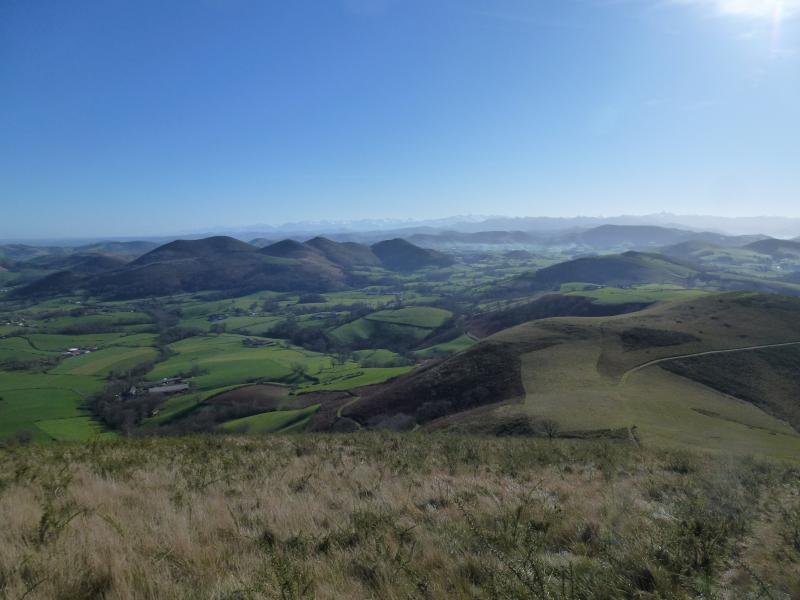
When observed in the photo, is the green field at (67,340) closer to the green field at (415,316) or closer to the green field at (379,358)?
the green field at (379,358)

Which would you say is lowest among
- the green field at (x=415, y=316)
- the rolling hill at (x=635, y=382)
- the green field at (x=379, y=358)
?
the green field at (x=379, y=358)

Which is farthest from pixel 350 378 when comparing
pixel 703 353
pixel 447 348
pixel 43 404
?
pixel 703 353

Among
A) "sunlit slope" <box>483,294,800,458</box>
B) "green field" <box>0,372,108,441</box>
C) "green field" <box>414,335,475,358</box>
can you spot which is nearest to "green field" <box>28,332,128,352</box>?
"green field" <box>0,372,108,441</box>

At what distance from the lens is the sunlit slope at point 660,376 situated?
34000 millimetres

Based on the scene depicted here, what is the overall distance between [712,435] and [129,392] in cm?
8764

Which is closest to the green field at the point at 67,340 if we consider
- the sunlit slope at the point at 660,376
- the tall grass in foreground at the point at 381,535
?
the sunlit slope at the point at 660,376

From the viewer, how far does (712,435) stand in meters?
31.9

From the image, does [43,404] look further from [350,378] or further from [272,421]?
[350,378]

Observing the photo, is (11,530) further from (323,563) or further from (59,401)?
(59,401)

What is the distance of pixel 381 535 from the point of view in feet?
17.7

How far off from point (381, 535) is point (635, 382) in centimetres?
5239

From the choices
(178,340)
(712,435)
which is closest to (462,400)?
(712,435)

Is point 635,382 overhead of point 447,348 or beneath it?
overhead

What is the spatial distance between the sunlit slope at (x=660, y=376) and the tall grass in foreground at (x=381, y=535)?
83.1 feet
